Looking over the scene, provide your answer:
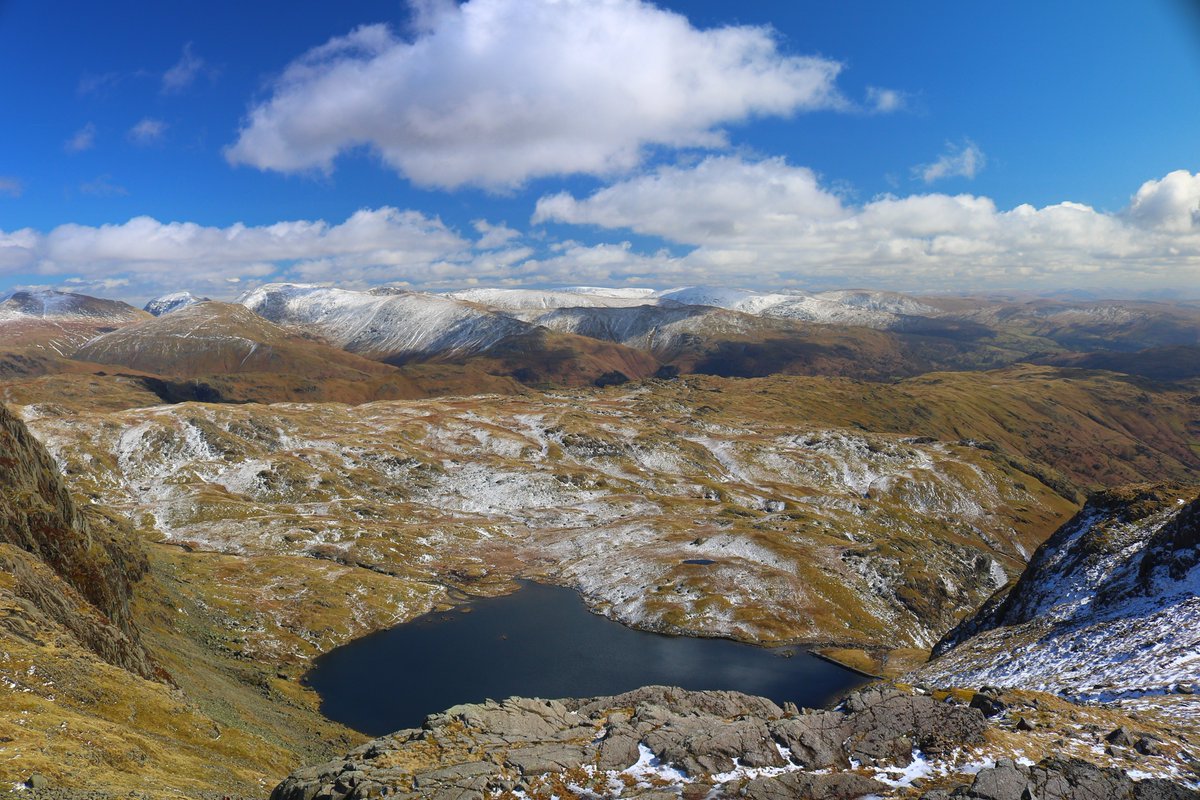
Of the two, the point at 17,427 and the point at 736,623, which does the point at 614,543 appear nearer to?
the point at 736,623

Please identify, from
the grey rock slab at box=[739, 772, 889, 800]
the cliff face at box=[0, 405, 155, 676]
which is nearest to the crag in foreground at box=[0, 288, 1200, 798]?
the grey rock slab at box=[739, 772, 889, 800]

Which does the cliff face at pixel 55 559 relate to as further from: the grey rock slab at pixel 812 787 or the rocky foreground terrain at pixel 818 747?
the grey rock slab at pixel 812 787

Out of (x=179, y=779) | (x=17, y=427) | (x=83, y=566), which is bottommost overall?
(x=179, y=779)

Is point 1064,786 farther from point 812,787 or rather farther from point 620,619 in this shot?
point 620,619

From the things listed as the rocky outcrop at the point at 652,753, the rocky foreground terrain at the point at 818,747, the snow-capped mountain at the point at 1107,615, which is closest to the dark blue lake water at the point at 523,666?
the snow-capped mountain at the point at 1107,615

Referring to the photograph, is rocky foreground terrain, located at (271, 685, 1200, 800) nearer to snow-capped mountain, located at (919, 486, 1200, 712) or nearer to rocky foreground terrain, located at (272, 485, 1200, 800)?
rocky foreground terrain, located at (272, 485, 1200, 800)

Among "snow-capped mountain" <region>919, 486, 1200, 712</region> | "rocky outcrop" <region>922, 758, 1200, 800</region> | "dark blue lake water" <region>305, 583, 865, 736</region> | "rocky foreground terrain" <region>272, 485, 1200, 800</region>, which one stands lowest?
"dark blue lake water" <region>305, 583, 865, 736</region>

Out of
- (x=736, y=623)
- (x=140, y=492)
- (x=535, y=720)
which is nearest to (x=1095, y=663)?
(x=535, y=720)
